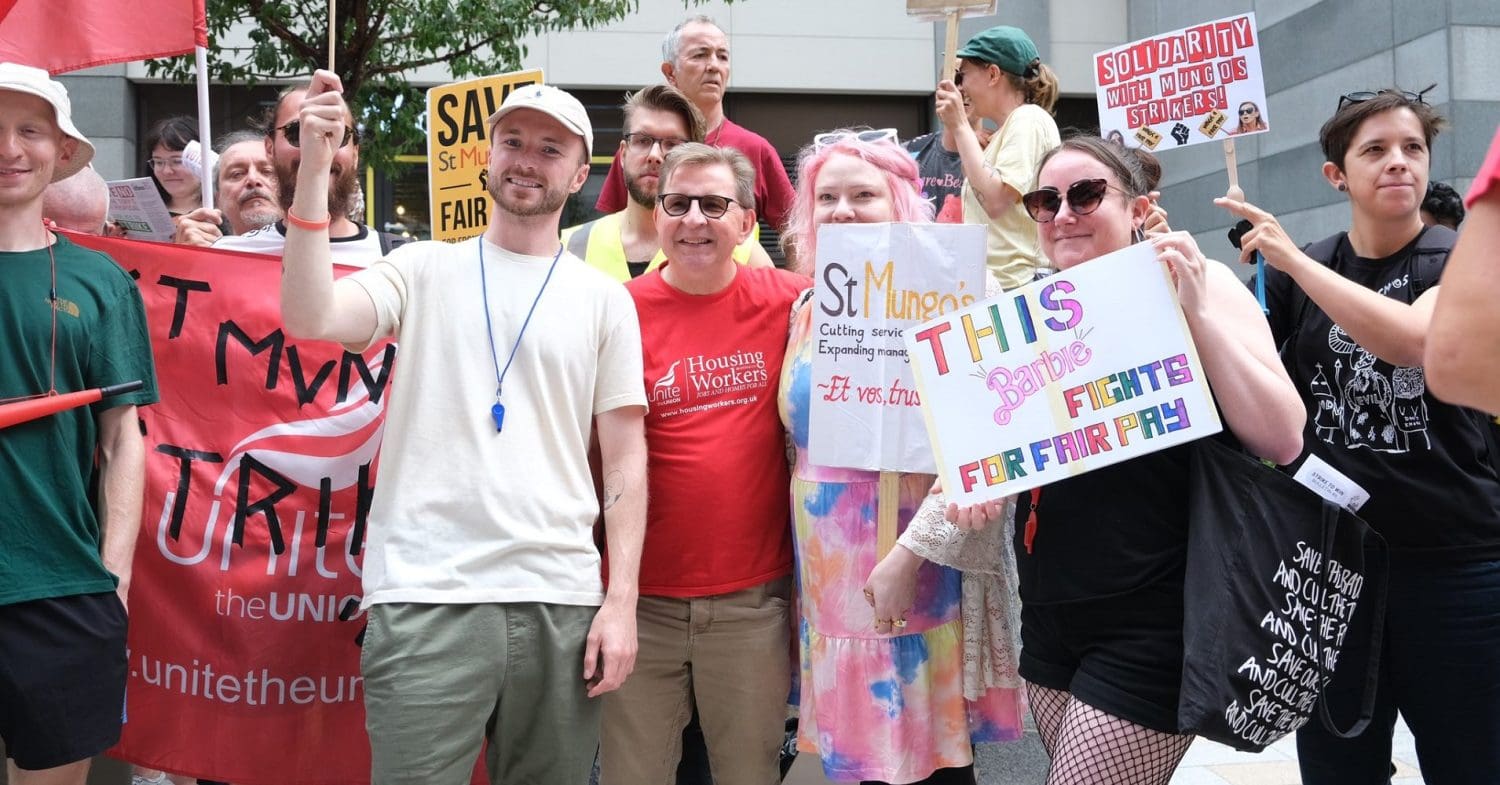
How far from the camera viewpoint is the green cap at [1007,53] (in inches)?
207

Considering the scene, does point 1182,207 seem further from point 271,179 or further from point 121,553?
point 121,553

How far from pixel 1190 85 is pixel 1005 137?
705 millimetres

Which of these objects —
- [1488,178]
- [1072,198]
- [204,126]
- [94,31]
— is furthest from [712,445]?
[1488,178]

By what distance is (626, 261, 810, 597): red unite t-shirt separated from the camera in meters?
3.36

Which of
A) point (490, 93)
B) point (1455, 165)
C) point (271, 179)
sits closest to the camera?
point (271, 179)

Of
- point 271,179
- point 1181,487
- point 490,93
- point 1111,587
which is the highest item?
point 490,93

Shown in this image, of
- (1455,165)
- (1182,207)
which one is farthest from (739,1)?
(1455,165)

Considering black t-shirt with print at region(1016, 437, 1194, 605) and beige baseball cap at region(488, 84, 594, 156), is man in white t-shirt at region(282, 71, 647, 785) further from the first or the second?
black t-shirt with print at region(1016, 437, 1194, 605)

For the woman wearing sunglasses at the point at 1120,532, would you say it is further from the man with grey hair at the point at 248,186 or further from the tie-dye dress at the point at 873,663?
the man with grey hair at the point at 248,186

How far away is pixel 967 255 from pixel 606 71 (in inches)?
409

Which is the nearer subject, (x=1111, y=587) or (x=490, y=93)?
(x=1111, y=587)

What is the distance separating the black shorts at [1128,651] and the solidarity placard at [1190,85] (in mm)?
2312

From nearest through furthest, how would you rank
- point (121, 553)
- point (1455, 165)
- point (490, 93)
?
point (121, 553) → point (490, 93) → point (1455, 165)

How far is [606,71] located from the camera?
13.1m
